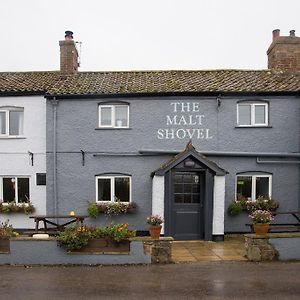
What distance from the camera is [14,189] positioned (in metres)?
14.6

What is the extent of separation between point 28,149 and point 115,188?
4.12 meters

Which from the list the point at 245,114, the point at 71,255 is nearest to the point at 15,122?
the point at 71,255

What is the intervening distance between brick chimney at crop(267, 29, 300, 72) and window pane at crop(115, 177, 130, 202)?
9.14m

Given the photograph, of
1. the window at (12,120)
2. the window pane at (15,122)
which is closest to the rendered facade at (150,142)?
the window at (12,120)

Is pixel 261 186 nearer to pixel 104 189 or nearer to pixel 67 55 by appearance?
pixel 104 189

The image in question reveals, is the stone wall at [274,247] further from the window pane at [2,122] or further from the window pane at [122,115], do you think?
the window pane at [2,122]

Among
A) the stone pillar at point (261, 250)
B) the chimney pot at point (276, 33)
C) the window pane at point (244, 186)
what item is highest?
the chimney pot at point (276, 33)

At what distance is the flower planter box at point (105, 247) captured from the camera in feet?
32.1

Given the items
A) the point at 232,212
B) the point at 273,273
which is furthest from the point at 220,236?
the point at 273,273

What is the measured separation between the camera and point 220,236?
12750 millimetres

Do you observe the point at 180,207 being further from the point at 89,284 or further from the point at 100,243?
the point at 89,284

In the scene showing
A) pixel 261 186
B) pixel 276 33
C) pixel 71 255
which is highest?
pixel 276 33

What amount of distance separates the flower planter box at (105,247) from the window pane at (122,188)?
4.53m

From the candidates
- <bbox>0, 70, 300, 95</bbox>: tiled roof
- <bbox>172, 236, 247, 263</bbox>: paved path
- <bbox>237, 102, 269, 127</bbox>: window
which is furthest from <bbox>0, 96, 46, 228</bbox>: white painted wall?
<bbox>237, 102, 269, 127</bbox>: window
